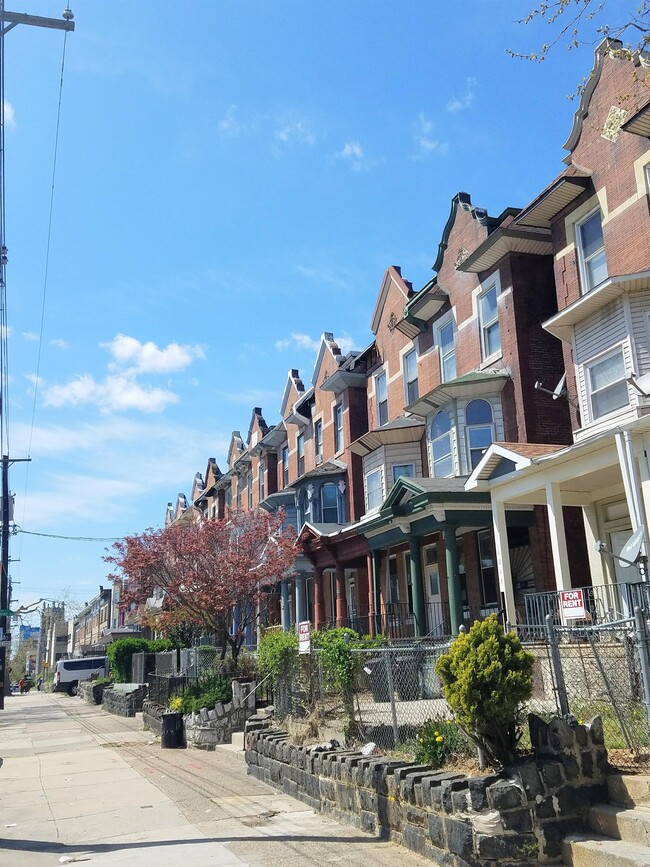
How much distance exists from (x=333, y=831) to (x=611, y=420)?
389 inches

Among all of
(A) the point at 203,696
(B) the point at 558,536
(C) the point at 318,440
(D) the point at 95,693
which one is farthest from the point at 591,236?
(D) the point at 95,693

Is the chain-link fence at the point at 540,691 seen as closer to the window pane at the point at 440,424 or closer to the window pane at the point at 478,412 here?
the window pane at the point at 478,412

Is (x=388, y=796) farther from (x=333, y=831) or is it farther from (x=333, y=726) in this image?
(x=333, y=726)

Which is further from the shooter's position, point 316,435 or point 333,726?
point 316,435

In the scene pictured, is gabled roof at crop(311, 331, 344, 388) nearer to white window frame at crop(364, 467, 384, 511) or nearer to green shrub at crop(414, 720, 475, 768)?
white window frame at crop(364, 467, 384, 511)

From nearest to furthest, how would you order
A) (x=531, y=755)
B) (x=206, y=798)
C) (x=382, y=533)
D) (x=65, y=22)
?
(x=531, y=755), (x=65, y=22), (x=206, y=798), (x=382, y=533)

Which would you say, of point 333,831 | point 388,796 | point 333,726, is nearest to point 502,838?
point 388,796

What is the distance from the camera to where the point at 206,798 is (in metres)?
11.3

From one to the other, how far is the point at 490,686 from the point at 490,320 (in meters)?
14.7

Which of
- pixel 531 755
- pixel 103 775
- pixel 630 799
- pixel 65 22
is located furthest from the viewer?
pixel 103 775

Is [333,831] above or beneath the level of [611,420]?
beneath

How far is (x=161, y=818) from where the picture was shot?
1005 cm

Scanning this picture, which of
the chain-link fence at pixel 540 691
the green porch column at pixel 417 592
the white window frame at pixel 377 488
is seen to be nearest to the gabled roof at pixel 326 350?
the white window frame at pixel 377 488

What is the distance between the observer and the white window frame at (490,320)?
20.4m
